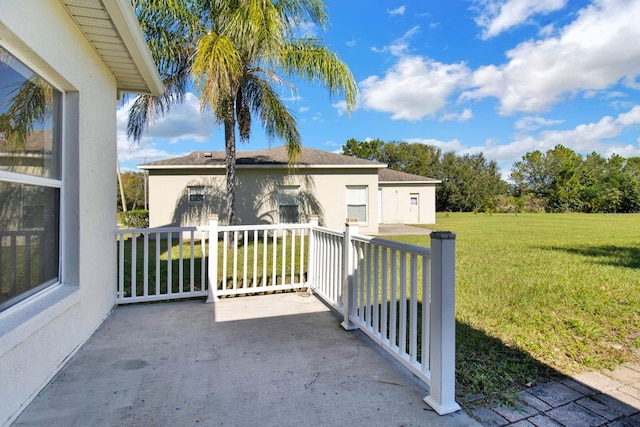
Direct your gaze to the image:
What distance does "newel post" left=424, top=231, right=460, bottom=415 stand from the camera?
1932 mm

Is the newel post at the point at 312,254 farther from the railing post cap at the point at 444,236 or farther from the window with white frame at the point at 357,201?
the window with white frame at the point at 357,201

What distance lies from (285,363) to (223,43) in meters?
6.95

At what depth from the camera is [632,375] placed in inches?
95.2

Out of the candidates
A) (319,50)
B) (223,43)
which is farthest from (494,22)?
(223,43)

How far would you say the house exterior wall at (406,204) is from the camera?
1909cm

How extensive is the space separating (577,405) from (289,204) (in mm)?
10936

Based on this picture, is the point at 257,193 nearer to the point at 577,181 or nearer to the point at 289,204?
the point at 289,204

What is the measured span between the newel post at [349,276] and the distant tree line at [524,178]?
2588 cm

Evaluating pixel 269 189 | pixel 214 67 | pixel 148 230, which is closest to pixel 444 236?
pixel 148 230

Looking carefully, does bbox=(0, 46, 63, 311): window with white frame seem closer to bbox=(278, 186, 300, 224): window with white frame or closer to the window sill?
the window sill

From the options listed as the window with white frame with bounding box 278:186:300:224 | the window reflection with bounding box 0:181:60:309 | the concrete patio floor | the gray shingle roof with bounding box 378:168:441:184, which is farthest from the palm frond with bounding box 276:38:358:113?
the gray shingle roof with bounding box 378:168:441:184

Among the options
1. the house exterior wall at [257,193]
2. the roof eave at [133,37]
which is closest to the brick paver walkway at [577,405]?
the roof eave at [133,37]

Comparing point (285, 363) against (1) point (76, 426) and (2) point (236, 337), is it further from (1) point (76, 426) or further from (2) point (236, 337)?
(1) point (76, 426)

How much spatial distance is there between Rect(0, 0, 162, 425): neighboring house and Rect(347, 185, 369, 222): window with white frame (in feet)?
31.9
